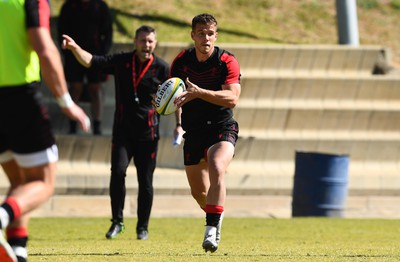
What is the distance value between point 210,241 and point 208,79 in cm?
157

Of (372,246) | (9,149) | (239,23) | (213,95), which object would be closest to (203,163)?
(213,95)

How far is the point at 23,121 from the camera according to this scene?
7051 mm

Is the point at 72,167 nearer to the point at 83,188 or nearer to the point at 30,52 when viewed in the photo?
the point at 83,188

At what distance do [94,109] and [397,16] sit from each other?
11684 mm

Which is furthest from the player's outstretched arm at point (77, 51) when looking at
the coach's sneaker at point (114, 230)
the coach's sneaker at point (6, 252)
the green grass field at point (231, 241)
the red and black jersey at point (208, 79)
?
the coach's sneaker at point (6, 252)

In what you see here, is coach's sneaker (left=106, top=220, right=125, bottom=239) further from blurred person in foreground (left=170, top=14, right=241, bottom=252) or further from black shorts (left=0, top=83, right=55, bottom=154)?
black shorts (left=0, top=83, right=55, bottom=154)

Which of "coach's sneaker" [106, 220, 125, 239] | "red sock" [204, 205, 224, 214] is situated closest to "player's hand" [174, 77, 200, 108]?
"red sock" [204, 205, 224, 214]

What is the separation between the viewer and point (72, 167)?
21219mm

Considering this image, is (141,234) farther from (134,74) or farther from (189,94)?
(189,94)

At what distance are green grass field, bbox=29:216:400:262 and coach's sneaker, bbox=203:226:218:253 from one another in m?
0.10

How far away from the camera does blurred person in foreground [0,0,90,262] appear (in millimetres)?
7051

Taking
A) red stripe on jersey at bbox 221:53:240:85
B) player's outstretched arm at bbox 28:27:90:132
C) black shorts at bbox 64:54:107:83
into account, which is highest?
black shorts at bbox 64:54:107:83

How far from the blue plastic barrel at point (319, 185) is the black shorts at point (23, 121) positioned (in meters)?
11.6

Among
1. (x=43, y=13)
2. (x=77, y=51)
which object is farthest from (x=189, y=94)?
(x=43, y=13)
